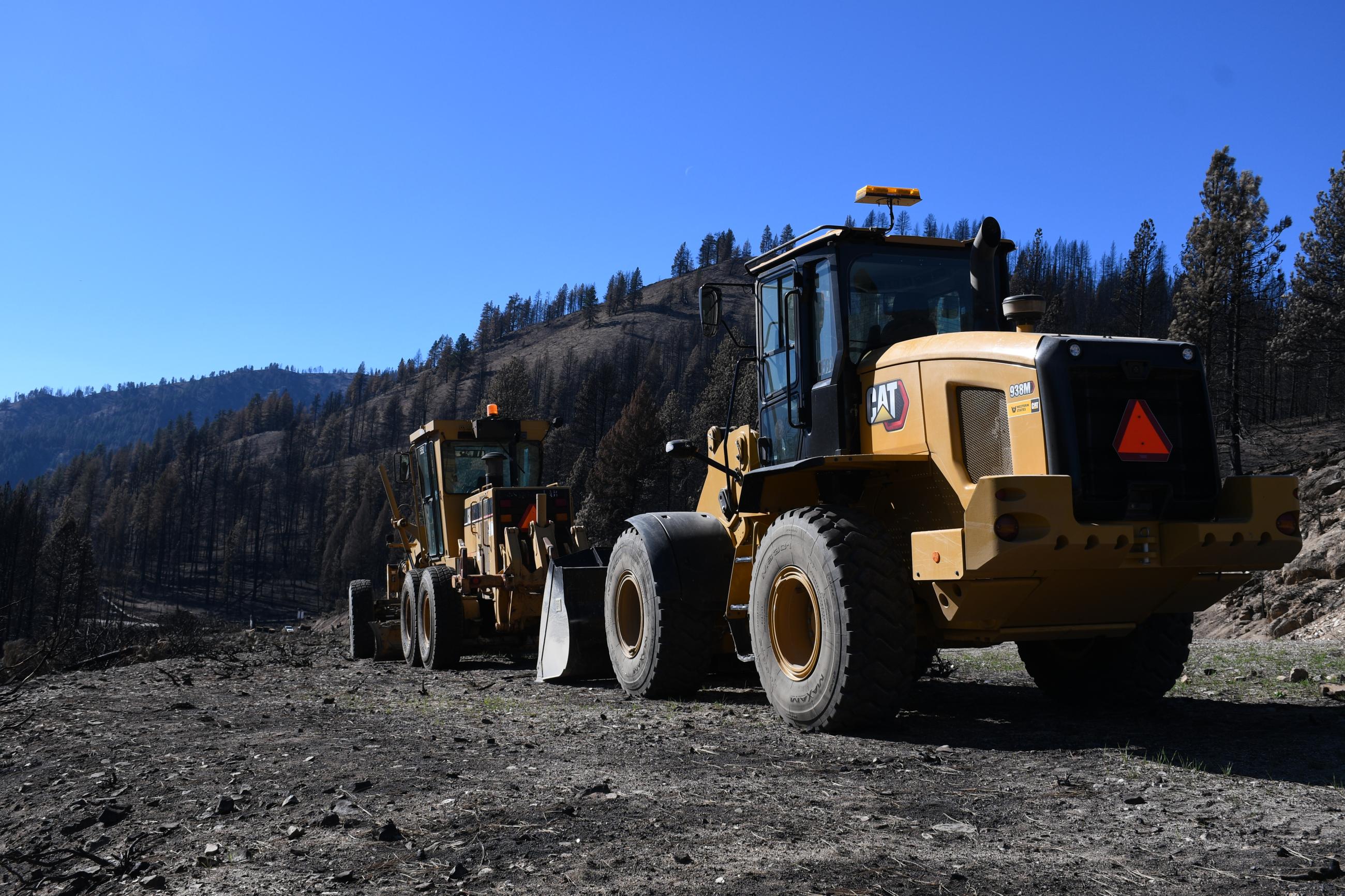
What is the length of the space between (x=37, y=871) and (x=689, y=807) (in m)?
2.80

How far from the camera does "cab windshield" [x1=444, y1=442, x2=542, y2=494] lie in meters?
17.0

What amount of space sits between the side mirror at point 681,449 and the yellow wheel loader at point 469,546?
2865 millimetres

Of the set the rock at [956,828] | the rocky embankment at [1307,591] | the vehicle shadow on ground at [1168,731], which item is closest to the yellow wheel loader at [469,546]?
the vehicle shadow on ground at [1168,731]

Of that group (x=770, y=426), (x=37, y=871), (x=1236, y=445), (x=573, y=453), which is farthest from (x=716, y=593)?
(x=573, y=453)

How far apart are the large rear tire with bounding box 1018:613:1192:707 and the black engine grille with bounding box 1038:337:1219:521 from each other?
130cm

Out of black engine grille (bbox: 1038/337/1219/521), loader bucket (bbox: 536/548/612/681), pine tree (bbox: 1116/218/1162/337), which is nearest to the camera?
black engine grille (bbox: 1038/337/1219/521)

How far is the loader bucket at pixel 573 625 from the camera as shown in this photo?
447 inches

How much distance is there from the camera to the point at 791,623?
25.4 feet

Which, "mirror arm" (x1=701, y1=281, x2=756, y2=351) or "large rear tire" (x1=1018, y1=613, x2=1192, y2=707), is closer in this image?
"large rear tire" (x1=1018, y1=613, x2=1192, y2=707)

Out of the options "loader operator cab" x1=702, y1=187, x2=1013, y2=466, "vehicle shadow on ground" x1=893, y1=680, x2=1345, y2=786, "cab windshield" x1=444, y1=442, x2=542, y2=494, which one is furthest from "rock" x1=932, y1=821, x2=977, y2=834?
"cab windshield" x1=444, y1=442, x2=542, y2=494

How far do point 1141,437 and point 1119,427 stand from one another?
162 millimetres

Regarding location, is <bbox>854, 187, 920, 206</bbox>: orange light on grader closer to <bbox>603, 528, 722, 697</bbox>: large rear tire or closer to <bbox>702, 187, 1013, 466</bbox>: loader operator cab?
<bbox>702, 187, 1013, 466</bbox>: loader operator cab

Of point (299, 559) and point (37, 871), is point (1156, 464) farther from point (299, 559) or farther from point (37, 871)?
point (299, 559)

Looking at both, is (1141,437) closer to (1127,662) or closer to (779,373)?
(1127,662)
